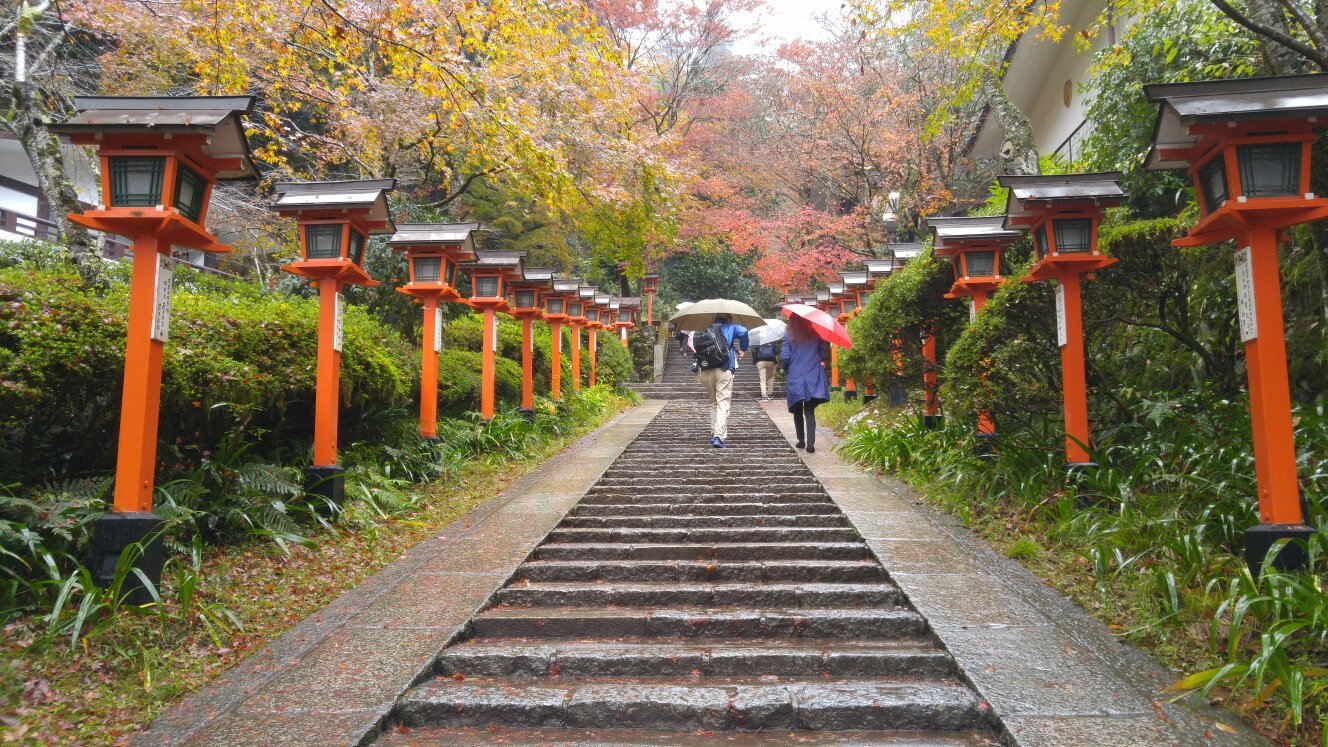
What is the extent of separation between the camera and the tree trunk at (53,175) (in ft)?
25.6

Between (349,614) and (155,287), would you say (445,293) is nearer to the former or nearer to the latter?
(155,287)

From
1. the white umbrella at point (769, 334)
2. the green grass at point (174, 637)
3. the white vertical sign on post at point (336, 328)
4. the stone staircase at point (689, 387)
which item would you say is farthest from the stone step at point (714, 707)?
the stone staircase at point (689, 387)

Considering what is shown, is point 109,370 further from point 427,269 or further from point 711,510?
point 711,510

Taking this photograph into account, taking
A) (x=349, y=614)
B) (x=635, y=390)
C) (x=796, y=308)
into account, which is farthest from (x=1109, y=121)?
(x=635, y=390)

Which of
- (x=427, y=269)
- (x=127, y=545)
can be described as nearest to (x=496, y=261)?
(x=427, y=269)

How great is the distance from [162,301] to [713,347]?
20.8 feet

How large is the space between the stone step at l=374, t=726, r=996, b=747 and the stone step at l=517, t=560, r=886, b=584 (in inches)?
68.1

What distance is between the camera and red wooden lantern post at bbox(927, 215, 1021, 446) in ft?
24.9

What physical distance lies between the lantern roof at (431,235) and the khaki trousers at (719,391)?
349 centimetres

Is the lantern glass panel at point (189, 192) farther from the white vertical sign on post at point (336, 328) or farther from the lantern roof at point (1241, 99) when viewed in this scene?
the lantern roof at point (1241, 99)

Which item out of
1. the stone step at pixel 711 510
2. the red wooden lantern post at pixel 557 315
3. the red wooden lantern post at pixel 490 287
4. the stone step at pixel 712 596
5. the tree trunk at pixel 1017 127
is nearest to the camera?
the stone step at pixel 712 596

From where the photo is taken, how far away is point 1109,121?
31.0 feet

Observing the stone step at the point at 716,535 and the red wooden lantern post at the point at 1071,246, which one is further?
the stone step at the point at 716,535

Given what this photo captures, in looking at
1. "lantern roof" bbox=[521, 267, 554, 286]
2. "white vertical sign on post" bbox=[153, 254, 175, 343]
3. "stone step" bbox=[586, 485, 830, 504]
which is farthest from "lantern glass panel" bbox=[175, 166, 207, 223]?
"lantern roof" bbox=[521, 267, 554, 286]
